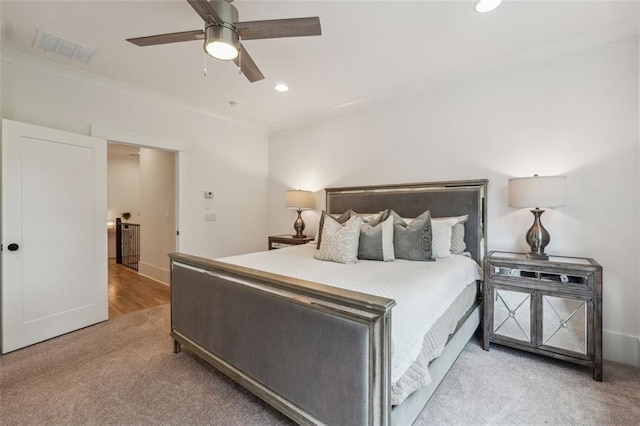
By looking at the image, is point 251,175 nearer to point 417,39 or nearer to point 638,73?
point 417,39

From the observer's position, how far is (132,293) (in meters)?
4.25

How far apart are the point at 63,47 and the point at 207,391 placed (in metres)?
3.20

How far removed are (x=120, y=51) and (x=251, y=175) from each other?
2504 millimetres

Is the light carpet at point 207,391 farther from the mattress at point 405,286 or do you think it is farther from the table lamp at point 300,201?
the table lamp at point 300,201

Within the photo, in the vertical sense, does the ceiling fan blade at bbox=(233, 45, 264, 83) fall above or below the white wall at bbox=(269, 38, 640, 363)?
above

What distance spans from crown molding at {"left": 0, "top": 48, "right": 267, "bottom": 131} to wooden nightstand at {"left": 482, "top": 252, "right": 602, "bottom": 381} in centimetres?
411

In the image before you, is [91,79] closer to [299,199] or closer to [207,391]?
[299,199]

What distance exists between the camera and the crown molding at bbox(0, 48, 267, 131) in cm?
267

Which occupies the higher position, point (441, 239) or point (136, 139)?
point (136, 139)

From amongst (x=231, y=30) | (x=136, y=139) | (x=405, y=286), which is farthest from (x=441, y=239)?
(x=136, y=139)

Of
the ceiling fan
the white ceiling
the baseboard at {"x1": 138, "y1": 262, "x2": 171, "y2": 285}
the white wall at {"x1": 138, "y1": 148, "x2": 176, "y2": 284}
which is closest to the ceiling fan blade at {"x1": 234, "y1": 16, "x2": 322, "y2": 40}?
the ceiling fan

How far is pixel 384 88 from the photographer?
344cm

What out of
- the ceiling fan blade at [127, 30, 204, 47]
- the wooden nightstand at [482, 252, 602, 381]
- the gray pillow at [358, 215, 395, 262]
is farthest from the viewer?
the gray pillow at [358, 215, 395, 262]

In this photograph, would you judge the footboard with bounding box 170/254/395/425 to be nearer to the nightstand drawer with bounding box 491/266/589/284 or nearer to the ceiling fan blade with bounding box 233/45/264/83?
the ceiling fan blade with bounding box 233/45/264/83
